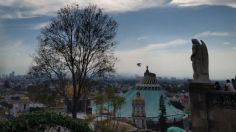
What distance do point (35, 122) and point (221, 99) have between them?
283 inches

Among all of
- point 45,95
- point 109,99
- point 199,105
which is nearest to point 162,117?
point 109,99

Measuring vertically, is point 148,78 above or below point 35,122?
above

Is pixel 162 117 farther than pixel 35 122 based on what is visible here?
Yes

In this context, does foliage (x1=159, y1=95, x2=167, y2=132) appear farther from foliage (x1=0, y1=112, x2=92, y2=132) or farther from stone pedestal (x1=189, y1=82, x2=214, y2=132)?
foliage (x1=0, y1=112, x2=92, y2=132)

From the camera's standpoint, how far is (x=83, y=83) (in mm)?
22062

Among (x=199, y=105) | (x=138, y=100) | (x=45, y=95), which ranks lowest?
(x=199, y=105)

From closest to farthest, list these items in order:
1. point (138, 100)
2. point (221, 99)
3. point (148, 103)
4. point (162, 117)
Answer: point (221, 99) < point (162, 117) < point (138, 100) < point (148, 103)

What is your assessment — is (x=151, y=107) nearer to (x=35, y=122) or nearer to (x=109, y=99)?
(x=109, y=99)

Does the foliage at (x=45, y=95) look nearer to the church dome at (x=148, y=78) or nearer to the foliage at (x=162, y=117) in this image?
the foliage at (x=162, y=117)

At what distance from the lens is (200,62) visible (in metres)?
13.5

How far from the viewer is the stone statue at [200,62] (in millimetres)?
13297

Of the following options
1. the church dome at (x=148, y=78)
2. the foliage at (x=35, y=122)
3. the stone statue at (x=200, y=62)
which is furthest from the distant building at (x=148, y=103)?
the foliage at (x=35, y=122)

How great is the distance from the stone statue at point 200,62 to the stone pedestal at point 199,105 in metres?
0.25

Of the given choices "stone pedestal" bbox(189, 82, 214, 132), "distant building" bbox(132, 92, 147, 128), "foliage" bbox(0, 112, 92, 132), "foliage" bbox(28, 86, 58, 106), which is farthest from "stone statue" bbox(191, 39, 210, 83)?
"distant building" bbox(132, 92, 147, 128)
